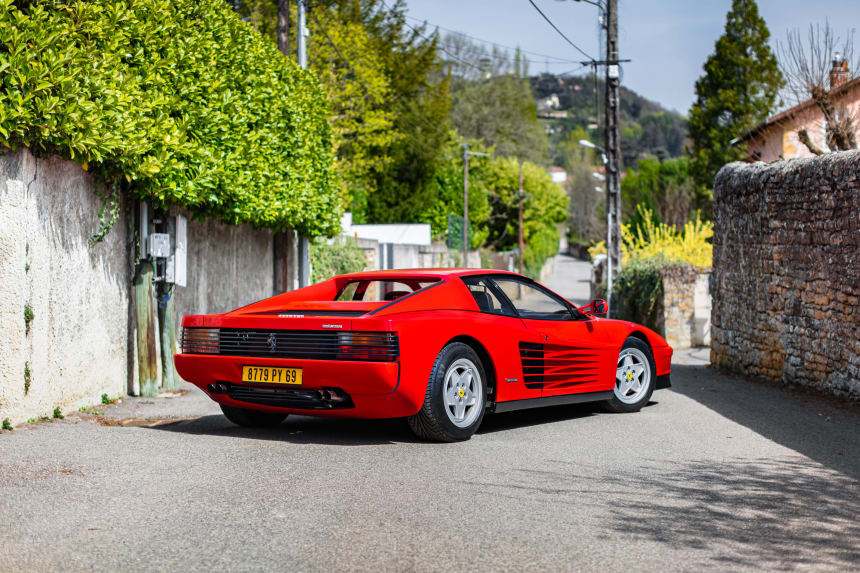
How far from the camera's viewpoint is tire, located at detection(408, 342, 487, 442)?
24.9ft

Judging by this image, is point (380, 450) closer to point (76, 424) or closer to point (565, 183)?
point (76, 424)

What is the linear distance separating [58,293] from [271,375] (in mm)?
3074

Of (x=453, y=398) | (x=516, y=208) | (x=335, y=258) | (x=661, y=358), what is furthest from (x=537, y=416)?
(x=516, y=208)

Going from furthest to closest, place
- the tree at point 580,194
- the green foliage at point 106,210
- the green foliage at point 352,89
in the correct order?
1. the tree at point 580,194
2. the green foliage at point 352,89
3. the green foliage at point 106,210

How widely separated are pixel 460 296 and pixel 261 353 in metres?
1.64

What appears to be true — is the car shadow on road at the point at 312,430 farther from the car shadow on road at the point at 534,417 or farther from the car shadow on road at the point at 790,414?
the car shadow on road at the point at 790,414

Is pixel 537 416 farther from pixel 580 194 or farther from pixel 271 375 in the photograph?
pixel 580 194

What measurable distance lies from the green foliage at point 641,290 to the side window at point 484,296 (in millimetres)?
14127

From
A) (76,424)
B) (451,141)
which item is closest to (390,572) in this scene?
(76,424)

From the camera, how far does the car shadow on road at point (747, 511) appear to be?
4797 millimetres

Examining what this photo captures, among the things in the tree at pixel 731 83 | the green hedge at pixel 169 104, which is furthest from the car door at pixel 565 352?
the tree at pixel 731 83

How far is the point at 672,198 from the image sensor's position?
59688mm

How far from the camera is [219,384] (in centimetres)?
821

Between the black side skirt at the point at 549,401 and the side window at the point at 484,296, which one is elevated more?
the side window at the point at 484,296
